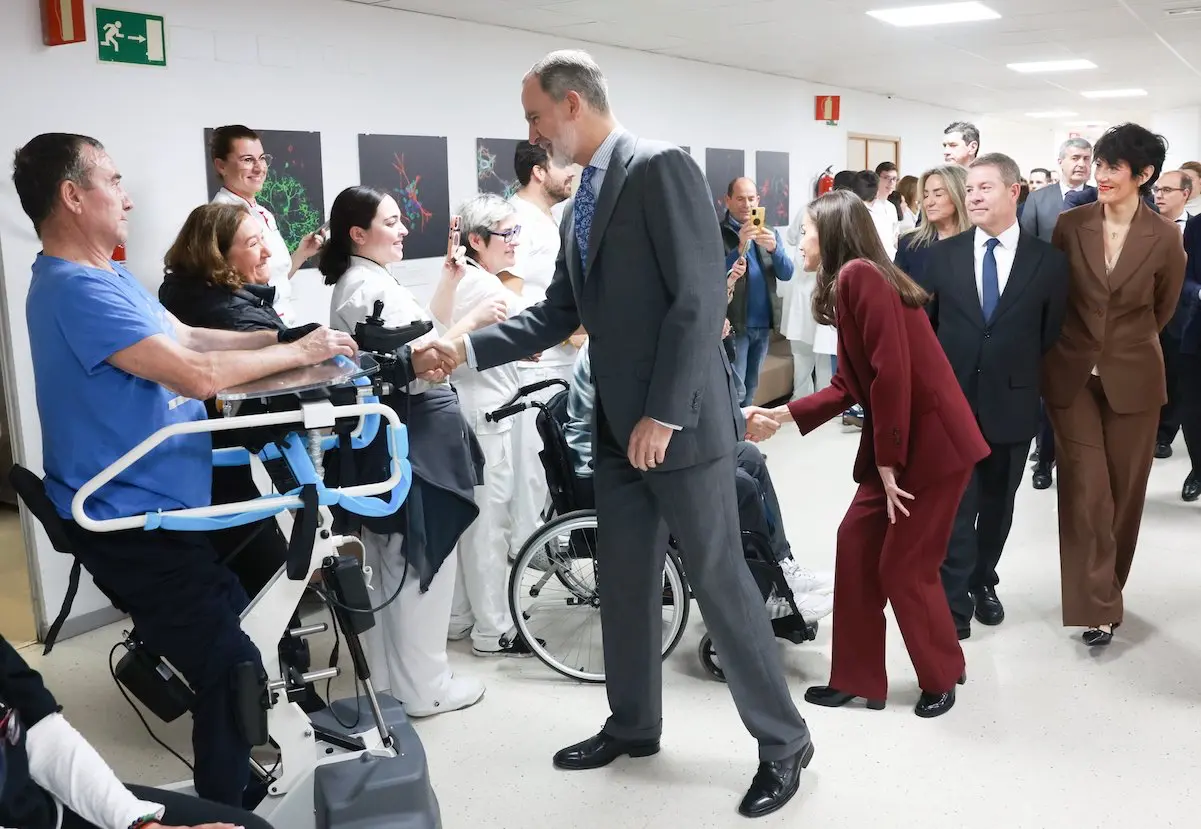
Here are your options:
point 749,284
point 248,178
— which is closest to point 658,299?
point 248,178

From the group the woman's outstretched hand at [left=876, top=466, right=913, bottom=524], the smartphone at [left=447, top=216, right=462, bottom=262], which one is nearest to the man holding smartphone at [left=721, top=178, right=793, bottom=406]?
the smartphone at [left=447, top=216, right=462, bottom=262]

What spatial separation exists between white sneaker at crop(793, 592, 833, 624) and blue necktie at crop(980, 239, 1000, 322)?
100cm

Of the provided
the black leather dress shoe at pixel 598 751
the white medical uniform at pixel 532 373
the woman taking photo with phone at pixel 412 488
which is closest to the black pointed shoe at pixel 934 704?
the black leather dress shoe at pixel 598 751

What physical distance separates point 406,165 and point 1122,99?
11.5m

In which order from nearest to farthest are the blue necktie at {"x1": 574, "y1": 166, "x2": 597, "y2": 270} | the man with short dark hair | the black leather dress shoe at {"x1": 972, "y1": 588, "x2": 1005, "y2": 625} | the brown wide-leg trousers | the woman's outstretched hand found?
the blue necktie at {"x1": 574, "y1": 166, "x2": 597, "y2": 270}, the woman's outstretched hand, the brown wide-leg trousers, the black leather dress shoe at {"x1": 972, "y1": 588, "x2": 1005, "y2": 625}, the man with short dark hair

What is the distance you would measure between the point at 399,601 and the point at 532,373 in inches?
52.8

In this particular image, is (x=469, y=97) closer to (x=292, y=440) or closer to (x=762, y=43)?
(x=762, y=43)

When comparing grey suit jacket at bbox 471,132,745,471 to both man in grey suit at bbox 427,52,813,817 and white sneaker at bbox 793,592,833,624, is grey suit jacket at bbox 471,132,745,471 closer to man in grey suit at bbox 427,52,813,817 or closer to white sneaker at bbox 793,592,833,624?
man in grey suit at bbox 427,52,813,817

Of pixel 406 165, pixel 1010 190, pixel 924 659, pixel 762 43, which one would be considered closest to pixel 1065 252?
pixel 1010 190

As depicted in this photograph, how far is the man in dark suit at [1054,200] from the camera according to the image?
14.8 feet

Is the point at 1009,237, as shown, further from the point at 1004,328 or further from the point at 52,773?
the point at 52,773

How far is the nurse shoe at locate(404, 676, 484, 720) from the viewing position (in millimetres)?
3094

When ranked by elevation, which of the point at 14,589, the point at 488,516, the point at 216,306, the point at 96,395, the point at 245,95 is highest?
the point at 245,95

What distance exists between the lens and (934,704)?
→ 3014mm
